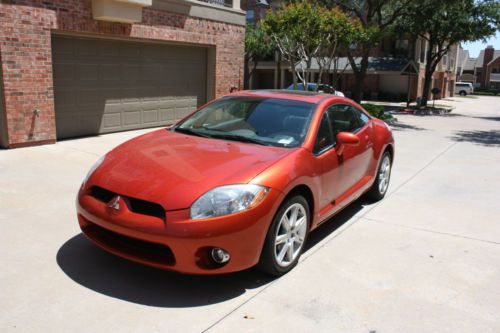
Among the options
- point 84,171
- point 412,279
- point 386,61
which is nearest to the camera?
point 412,279

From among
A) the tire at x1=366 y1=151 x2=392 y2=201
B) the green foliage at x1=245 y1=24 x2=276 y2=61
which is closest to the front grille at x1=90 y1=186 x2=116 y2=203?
the tire at x1=366 y1=151 x2=392 y2=201

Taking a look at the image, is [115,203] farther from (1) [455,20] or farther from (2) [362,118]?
(1) [455,20]

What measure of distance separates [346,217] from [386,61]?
34126mm

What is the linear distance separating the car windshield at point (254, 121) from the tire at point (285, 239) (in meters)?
0.65

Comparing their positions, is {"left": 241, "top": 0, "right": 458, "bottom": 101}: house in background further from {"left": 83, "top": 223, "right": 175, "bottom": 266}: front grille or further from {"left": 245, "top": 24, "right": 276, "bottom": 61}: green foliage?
{"left": 83, "top": 223, "right": 175, "bottom": 266}: front grille

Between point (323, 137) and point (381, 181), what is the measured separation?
7.00ft

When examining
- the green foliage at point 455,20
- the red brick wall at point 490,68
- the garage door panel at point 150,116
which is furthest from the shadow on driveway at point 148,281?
the red brick wall at point 490,68

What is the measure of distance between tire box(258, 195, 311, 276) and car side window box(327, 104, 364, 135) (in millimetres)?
1229

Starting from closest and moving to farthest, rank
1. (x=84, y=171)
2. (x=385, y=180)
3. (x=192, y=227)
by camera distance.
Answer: (x=192, y=227)
(x=385, y=180)
(x=84, y=171)

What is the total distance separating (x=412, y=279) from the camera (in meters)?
4.02

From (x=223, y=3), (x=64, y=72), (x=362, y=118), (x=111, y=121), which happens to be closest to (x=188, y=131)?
(x=362, y=118)

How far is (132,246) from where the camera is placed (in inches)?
140

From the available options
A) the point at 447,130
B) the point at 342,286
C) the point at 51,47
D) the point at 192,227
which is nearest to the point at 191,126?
the point at 192,227

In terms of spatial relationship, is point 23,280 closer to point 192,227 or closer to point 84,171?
point 192,227
